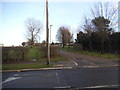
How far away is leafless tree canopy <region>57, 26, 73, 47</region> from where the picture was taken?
76938 millimetres

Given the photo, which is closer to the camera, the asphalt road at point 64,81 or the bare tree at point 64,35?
the asphalt road at point 64,81

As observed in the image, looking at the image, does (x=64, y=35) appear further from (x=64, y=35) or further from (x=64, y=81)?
(x=64, y=81)

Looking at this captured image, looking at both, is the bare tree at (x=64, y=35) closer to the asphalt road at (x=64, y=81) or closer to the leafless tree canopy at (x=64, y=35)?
the leafless tree canopy at (x=64, y=35)

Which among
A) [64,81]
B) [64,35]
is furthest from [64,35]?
[64,81]

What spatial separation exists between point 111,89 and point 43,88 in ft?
9.81

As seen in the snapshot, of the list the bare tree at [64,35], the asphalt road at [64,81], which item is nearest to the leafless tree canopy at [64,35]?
the bare tree at [64,35]

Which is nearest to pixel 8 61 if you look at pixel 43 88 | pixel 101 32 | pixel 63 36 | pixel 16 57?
pixel 16 57

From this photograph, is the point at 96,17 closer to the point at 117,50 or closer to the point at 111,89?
the point at 117,50

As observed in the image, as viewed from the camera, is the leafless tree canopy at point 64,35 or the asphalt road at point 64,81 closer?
the asphalt road at point 64,81

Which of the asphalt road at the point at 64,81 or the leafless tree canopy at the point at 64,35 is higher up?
the leafless tree canopy at the point at 64,35

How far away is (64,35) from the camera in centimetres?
7738

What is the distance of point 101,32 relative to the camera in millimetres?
31172

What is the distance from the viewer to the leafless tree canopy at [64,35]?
7694cm

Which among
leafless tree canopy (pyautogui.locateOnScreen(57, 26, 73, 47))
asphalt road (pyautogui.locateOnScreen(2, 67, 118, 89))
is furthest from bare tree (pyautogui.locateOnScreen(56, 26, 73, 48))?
asphalt road (pyautogui.locateOnScreen(2, 67, 118, 89))
